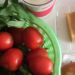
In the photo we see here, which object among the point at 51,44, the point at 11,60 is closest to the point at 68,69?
the point at 51,44

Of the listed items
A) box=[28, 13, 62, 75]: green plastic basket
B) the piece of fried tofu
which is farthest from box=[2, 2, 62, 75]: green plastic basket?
the piece of fried tofu

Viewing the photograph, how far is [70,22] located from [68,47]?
7 cm

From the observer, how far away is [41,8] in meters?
0.74

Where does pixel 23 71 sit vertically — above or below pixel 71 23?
below

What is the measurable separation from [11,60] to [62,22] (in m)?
0.27

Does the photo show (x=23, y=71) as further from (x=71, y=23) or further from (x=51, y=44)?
(x=71, y=23)

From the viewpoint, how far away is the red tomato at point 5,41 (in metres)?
0.58

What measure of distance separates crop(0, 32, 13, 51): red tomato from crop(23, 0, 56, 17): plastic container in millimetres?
172

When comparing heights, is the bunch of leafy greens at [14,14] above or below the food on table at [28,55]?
above

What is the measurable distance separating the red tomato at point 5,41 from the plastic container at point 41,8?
172 millimetres

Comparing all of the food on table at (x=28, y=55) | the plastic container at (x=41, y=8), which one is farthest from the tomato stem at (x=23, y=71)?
the plastic container at (x=41, y=8)

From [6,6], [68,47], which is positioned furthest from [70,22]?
[6,6]

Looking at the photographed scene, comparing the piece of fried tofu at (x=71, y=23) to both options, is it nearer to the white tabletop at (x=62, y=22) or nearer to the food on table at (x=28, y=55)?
the white tabletop at (x=62, y=22)

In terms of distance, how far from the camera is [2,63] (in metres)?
0.57
